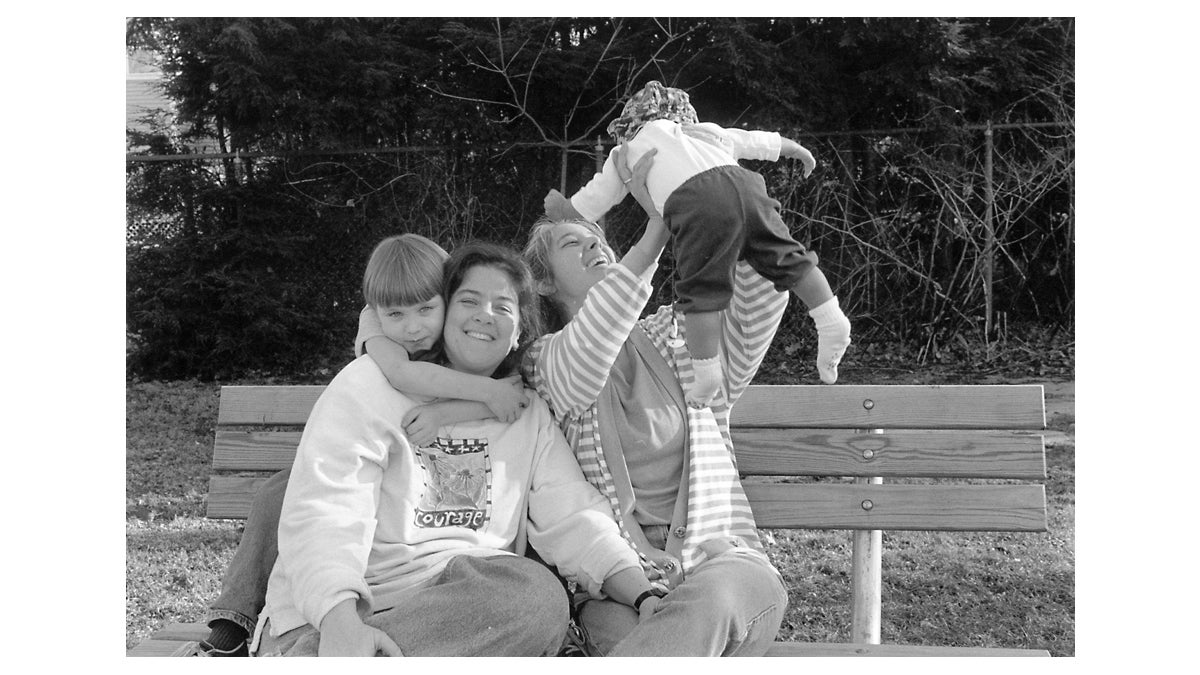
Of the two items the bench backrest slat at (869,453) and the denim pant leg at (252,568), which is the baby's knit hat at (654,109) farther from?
the denim pant leg at (252,568)

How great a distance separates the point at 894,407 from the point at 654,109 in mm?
953

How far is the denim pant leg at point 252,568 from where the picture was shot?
2363mm

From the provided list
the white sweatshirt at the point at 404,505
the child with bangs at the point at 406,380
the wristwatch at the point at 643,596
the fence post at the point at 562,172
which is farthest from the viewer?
the fence post at the point at 562,172

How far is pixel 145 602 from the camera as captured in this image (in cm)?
443

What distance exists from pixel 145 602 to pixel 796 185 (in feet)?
13.0

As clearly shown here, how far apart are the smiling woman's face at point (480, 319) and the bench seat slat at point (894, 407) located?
68cm

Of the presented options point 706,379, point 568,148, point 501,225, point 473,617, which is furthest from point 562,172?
point 473,617

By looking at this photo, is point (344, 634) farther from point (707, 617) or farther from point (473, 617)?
point (707, 617)

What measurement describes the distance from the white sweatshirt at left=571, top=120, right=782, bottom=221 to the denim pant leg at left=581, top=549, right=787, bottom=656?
727mm

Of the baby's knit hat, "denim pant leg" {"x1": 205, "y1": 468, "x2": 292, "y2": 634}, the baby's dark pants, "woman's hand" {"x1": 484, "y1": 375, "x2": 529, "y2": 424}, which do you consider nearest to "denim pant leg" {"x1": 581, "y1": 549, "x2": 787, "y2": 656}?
"woman's hand" {"x1": 484, "y1": 375, "x2": 529, "y2": 424}

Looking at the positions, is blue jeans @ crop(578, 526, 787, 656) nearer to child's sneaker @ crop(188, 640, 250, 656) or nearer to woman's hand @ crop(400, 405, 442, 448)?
woman's hand @ crop(400, 405, 442, 448)

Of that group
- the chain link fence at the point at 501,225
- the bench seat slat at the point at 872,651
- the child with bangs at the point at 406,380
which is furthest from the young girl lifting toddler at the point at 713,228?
the chain link fence at the point at 501,225

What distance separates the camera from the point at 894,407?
271cm

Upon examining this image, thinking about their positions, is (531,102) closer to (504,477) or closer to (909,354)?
(909,354)
